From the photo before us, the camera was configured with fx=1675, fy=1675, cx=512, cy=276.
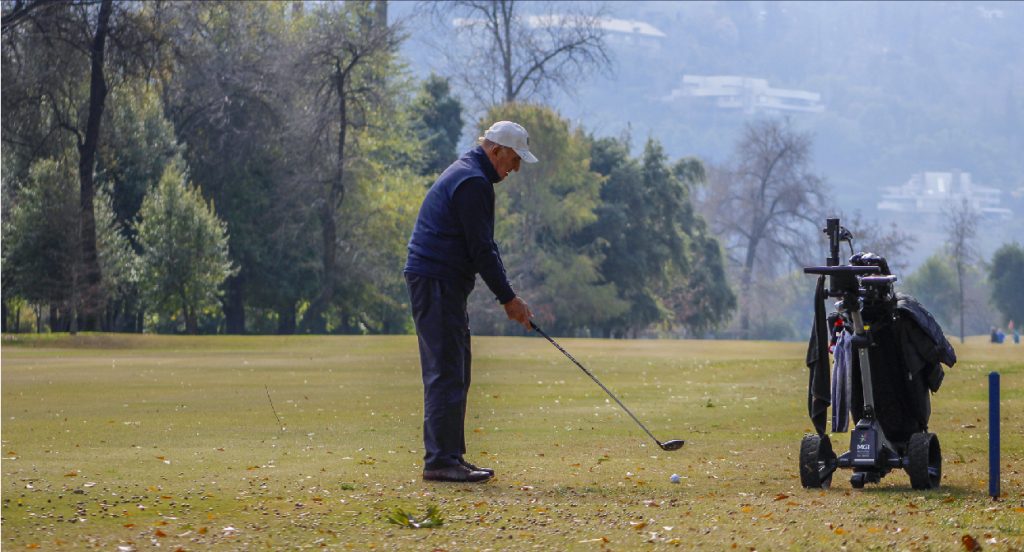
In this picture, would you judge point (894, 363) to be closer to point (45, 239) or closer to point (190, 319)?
point (45, 239)

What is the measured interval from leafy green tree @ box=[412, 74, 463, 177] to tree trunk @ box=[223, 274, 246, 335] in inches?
635

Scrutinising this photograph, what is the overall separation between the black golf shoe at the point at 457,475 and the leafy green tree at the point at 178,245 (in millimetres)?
45641

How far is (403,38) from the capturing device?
2470 inches

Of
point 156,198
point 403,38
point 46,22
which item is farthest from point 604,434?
point 403,38

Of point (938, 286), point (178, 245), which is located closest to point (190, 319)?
point (178, 245)

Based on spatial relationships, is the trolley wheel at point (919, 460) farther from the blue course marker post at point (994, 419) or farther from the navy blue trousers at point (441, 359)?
the navy blue trousers at point (441, 359)

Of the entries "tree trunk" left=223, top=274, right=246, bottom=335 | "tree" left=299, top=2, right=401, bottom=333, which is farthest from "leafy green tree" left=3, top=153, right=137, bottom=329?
"tree trunk" left=223, top=274, right=246, bottom=335

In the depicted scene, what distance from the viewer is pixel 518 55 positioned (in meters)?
82.0

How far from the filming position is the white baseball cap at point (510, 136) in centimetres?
1048

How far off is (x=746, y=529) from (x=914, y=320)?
105 inches

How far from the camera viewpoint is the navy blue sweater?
34.1ft

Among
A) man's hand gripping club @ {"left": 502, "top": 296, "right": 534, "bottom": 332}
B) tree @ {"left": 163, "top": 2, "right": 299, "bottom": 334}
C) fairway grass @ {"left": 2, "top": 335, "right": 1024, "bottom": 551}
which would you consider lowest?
fairway grass @ {"left": 2, "top": 335, "right": 1024, "bottom": 551}

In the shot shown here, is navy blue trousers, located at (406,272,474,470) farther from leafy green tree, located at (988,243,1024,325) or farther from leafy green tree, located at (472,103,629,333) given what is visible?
leafy green tree, located at (988,243,1024,325)

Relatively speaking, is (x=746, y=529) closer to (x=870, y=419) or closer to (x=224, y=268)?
(x=870, y=419)
